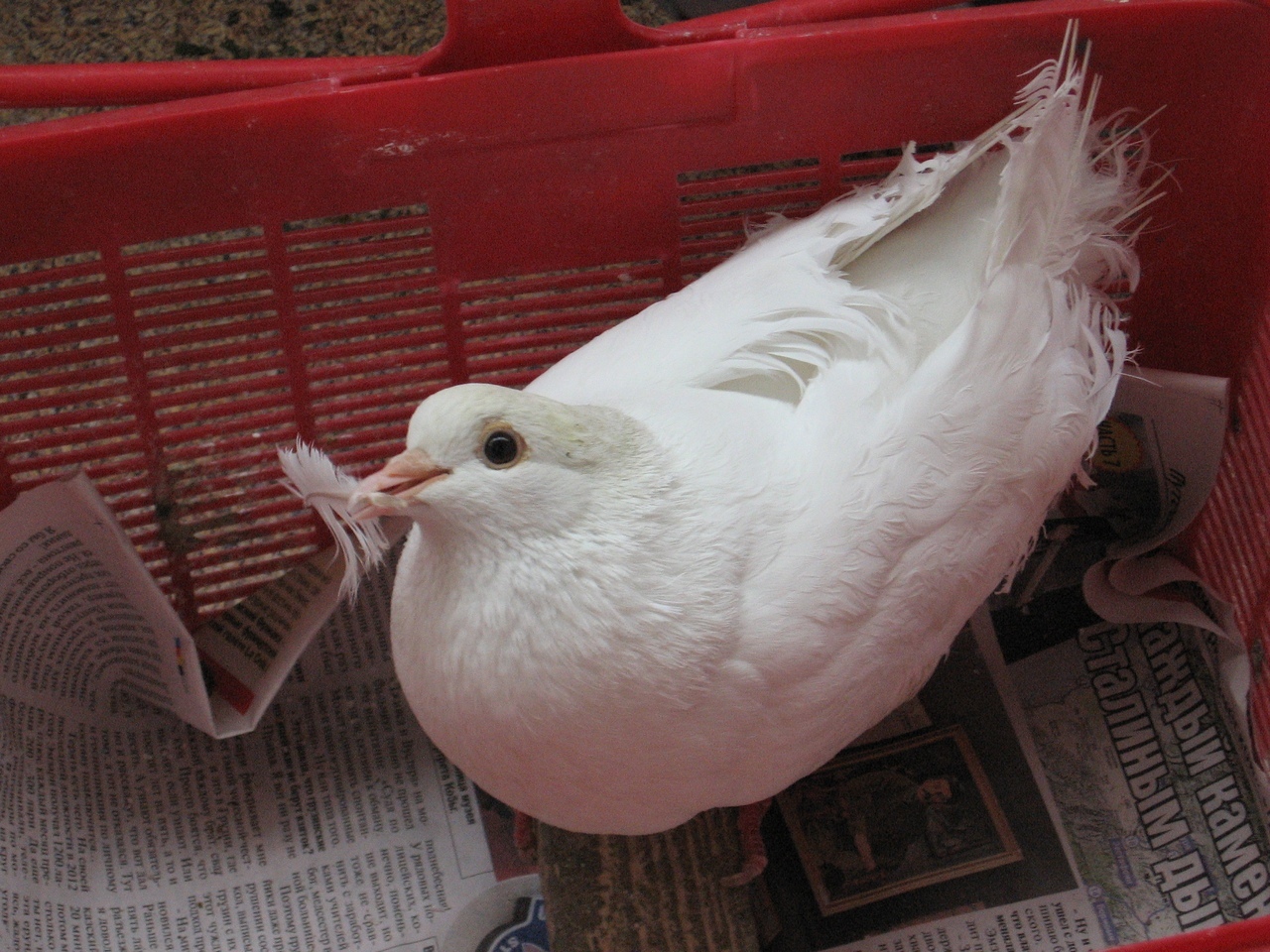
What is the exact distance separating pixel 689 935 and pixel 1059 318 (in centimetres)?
51

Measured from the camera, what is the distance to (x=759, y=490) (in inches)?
29.3

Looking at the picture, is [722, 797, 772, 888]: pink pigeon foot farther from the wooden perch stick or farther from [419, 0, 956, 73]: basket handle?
[419, 0, 956, 73]: basket handle

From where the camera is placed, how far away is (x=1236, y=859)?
39.8 inches

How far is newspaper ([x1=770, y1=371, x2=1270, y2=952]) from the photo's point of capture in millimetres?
995

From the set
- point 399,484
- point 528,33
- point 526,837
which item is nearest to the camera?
point 399,484

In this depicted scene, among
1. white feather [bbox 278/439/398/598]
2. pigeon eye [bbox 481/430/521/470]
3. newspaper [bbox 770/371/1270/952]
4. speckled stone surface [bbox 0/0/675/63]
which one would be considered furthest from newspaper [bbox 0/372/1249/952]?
speckled stone surface [bbox 0/0/675/63]

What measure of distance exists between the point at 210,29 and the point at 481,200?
66cm

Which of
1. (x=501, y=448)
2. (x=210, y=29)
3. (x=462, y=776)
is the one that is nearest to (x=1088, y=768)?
(x=462, y=776)

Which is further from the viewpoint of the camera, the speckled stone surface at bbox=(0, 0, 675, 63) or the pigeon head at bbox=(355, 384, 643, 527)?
the speckled stone surface at bbox=(0, 0, 675, 63)

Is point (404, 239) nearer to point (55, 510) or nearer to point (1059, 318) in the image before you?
point (55, 510)

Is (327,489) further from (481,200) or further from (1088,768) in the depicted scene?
(1088,768)

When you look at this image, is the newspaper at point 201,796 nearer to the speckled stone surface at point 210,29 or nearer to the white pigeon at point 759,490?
the white pigeon at point 759,490

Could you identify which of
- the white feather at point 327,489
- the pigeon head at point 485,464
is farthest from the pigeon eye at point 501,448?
the white feather at point 327,489

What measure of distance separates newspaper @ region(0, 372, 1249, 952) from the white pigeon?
0.22 metres
